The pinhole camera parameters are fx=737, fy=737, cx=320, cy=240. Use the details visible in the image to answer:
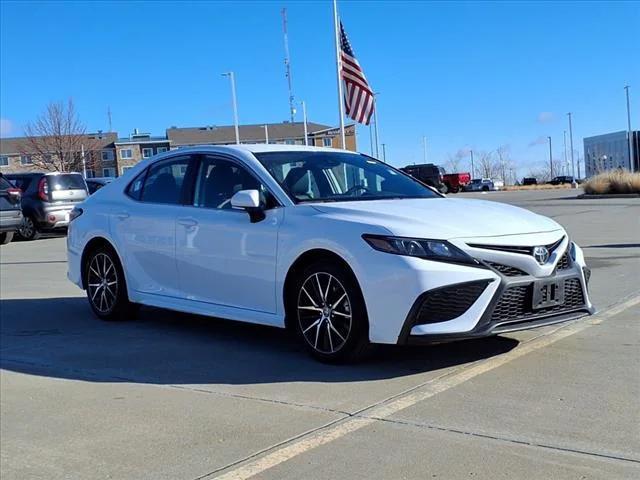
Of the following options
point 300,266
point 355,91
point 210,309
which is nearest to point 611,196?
point 355,91

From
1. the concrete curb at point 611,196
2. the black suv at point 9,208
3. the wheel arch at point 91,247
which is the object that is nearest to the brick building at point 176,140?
the concrete curb at point 611,196

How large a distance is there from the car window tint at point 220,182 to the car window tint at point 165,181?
10.9 inches

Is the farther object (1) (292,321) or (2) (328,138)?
(2) (328,138)

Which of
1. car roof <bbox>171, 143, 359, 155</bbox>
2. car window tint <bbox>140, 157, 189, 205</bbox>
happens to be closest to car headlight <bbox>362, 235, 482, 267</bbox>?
car roof <bbox>171, 143, 359, 155</bbox>

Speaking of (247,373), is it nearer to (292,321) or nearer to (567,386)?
(292,321)

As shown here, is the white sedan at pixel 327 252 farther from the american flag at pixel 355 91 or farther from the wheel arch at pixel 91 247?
the american flag at pixel 355 91

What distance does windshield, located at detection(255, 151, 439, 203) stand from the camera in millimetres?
5828

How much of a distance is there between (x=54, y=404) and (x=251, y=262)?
5.74ft

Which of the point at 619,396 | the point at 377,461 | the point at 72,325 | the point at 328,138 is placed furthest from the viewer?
the point at 328,138

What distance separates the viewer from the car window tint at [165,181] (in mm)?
6676

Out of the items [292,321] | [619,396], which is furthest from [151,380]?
[619,396]

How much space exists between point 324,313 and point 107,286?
2996 mm

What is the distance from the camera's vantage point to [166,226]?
6.54 m

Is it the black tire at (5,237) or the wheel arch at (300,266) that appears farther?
the black tire at (5,237)
